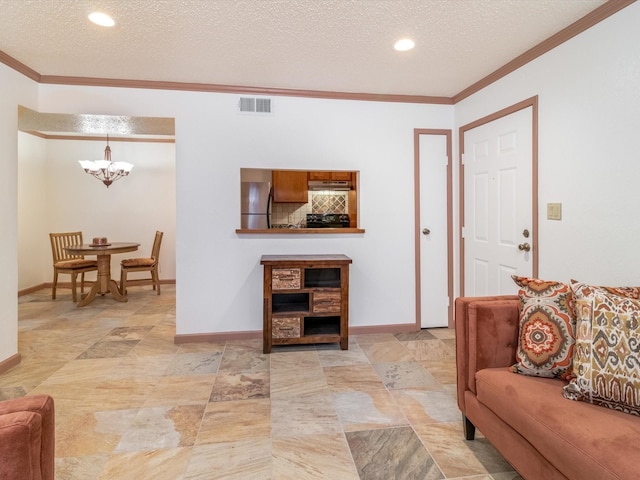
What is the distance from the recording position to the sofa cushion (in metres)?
1.05

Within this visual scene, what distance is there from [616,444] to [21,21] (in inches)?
144

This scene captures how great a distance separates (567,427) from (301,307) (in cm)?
225

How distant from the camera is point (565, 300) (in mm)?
1571

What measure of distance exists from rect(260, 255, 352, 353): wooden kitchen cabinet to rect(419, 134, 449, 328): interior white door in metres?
1.03

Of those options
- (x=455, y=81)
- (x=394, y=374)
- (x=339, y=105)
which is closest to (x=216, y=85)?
(x=339, y=105)

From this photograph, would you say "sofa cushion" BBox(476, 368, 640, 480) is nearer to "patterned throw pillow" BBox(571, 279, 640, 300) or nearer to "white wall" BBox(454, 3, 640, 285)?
"patterned throw pillow" BBox(571, 279, 640, 300)

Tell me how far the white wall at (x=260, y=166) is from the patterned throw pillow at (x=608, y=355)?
220 centimetres

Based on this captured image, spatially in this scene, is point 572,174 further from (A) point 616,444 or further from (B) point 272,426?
(B) point 272,426

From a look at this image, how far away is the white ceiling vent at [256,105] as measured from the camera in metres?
3.26

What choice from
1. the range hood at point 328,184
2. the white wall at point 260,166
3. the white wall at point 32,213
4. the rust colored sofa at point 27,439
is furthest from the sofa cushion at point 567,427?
the white wall at point 32,213

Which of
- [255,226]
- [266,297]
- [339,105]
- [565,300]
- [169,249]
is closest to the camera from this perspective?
[565,300]

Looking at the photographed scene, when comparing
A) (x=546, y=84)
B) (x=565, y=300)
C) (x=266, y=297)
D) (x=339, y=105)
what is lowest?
(x=266, y=297)

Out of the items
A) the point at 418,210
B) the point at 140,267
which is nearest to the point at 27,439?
the point at 418,210

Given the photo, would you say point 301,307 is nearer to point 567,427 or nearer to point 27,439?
point 567,427
